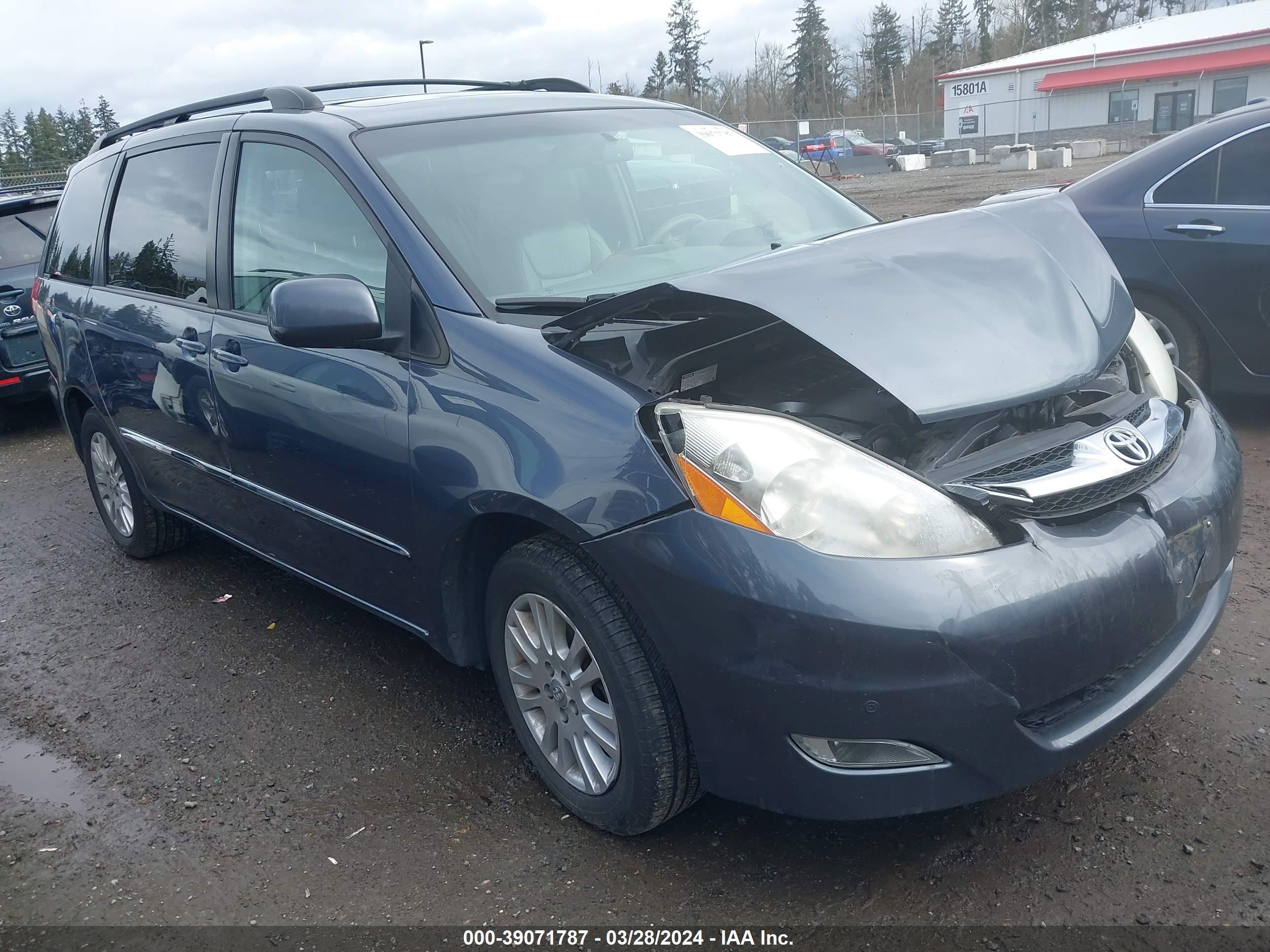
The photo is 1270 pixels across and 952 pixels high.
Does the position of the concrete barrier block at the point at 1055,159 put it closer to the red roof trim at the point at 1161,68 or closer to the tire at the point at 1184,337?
the red roof trim at the point at 1161,68

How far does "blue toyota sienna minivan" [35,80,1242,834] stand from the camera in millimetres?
2141

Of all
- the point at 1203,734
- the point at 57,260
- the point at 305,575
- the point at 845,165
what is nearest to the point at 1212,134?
the point at 1203,734

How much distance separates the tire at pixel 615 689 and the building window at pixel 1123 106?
157 ft

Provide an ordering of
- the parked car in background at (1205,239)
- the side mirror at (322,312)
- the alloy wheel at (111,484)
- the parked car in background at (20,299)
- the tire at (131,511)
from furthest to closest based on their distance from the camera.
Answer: the parked car in background at (20,299) → the parked car in background at (1205,239) → the alloy wheel at (111,484) → the tire at (131,511) → the side mirror at (322,312)

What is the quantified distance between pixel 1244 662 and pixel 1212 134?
3.35m

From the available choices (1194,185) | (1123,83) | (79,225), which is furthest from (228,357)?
(1123,83)

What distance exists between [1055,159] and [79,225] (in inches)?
1218

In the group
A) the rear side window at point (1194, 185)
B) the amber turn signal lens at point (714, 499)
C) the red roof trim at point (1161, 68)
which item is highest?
the red roof trim at point (1161, 68)

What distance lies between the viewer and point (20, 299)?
26.5ft

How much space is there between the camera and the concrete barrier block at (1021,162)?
2975cm

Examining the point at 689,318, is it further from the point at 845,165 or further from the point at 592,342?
the point at 845,165

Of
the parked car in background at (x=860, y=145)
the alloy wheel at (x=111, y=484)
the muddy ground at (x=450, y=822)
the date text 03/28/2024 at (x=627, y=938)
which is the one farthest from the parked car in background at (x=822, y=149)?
the date text 03/28/2024 at (x=627, y=938)

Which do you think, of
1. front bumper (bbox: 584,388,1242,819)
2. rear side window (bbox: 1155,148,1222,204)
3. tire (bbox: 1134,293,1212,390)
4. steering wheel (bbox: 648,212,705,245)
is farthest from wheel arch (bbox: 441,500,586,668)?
rear side window (bbox: 1155,148,1222,204)

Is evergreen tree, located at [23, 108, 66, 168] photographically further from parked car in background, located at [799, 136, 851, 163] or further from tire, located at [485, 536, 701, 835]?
tire, located at [485, 536, 701, 835]
